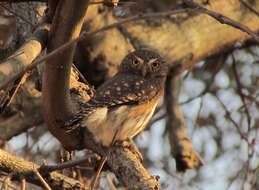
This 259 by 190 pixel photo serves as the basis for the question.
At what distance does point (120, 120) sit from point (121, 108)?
0.10 meters

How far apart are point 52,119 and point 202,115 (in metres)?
3.80

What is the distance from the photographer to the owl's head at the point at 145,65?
5719 mm

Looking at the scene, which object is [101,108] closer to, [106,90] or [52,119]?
[106,90]

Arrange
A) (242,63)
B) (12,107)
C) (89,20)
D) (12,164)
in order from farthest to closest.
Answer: (242,63) → (89,20) → (12,107) → (12,164)

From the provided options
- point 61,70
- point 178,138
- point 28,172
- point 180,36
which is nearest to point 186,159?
point 178,138

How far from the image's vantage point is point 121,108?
477 centimetres

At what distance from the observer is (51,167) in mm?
3549

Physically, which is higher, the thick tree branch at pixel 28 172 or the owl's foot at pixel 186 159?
the thick tree branch at pixel 28 172

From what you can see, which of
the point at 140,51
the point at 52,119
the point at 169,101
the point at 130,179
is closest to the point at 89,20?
the point at 140,51

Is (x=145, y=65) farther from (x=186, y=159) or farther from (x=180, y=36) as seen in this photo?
(x=180, y=36)

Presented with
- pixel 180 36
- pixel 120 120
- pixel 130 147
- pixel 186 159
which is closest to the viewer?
pixel 130 147

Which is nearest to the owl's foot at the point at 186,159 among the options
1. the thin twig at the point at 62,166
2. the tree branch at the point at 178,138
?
the tree branch at the point at 178,138

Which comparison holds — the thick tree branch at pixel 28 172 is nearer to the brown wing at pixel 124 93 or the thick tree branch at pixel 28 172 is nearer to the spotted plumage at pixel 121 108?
the spotted plumage at pixel 121 108

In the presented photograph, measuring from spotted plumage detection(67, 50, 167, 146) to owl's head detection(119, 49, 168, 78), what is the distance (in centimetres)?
19
